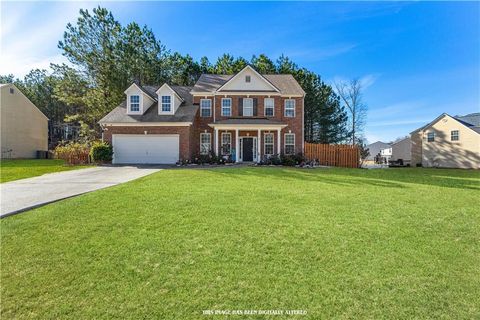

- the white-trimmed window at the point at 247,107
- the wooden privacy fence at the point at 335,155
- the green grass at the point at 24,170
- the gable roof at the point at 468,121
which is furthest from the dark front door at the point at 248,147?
the gable roof at the point at 468,121

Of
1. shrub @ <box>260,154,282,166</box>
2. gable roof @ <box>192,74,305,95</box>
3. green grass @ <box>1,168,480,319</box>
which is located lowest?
green grass @ <box>1,168,480,319</box>

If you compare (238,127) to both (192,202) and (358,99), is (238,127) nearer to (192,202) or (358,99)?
(192,202)

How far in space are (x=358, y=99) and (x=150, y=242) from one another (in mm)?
40797

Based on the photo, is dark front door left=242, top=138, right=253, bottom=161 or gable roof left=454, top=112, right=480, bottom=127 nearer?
dark front door left=242, top=138, right=253, bottom=161

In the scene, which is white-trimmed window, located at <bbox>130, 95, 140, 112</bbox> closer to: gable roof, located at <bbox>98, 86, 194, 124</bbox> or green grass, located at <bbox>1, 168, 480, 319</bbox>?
gable roof, located at <bbox>98, 86, 194, 124</bbox>

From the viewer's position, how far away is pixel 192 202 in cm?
676

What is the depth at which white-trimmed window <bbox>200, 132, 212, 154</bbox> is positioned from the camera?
22858mm

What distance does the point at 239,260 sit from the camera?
149 inches

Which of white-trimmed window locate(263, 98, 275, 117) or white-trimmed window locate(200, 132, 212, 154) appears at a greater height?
white-trimmed window locate(263, 98, 275, 117)

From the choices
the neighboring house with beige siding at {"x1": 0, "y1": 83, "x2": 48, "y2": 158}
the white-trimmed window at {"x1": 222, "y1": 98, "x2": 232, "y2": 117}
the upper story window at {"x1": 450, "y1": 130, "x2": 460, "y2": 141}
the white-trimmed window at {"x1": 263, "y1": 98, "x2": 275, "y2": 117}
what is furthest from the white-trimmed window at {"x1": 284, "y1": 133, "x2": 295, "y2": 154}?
the neighboring house with beige siding at {"x1": 0, "y1": 83, "x2": 48, "y2": 158}

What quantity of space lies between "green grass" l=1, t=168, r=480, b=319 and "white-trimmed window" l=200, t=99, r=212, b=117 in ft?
57.2

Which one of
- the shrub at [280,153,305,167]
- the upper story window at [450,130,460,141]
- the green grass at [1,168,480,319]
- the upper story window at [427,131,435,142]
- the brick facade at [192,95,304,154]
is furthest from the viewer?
the upper story window at [427,131,435,142]

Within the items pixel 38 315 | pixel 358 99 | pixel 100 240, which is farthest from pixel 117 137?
Answer: pixel 358 99

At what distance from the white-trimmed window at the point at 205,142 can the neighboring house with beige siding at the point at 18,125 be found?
2256 cm
